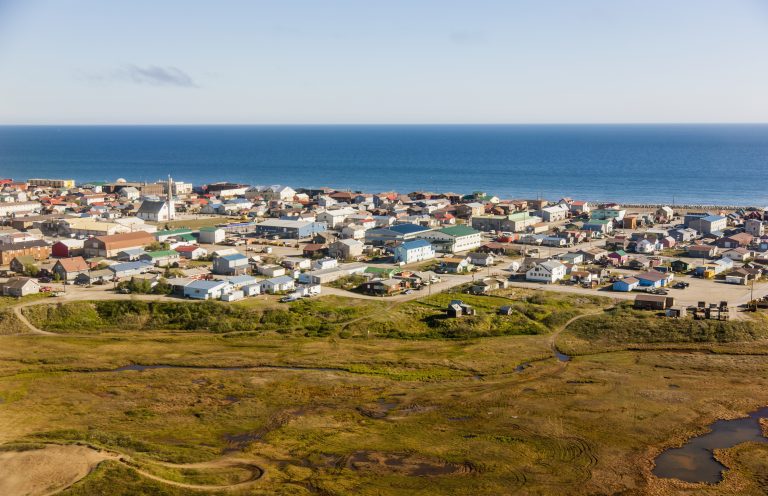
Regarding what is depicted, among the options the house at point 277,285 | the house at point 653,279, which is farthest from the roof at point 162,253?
the house at point 653,279

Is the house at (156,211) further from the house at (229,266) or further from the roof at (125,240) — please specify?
the house at (229,266)

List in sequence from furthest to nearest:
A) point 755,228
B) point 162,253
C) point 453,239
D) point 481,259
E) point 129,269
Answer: point 755,228
point 453,239
point 481,259
point 162,253
point 129,269

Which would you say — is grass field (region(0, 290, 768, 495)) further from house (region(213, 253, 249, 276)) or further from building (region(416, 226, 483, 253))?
building (region(416, 226, 483, 253))

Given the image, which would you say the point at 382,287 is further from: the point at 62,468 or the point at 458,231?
the point at 62,468

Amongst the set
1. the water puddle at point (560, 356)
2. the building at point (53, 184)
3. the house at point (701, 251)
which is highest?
the building at point (53, 184)

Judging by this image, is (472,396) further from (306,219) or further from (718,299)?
(306,219)

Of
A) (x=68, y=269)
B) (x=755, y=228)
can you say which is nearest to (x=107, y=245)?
(x=68, y=269)
